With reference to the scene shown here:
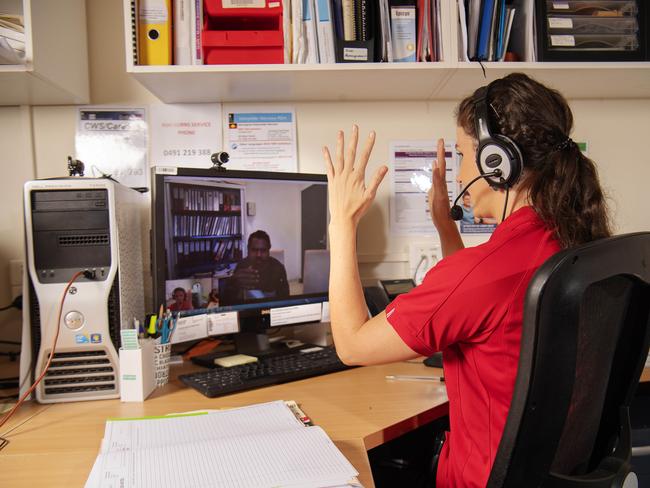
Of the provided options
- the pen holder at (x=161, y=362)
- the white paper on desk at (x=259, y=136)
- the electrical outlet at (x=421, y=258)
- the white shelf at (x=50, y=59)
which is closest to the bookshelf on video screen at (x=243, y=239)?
the pen holder at (x=161, y=362)

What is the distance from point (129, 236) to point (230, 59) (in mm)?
521

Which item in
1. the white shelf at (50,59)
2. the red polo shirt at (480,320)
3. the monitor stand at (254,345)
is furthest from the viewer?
the monitor stand at (254,345)

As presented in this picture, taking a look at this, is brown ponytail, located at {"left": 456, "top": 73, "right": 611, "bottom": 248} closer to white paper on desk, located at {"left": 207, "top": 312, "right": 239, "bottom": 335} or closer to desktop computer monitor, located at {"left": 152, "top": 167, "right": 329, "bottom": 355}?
desktop computer monitor, located at {"left": 152, "top": 167, "right": 329, "bottom": 355}

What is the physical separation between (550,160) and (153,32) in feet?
3.30

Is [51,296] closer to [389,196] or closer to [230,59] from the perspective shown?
[230,59]

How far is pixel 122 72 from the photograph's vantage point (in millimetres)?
1549

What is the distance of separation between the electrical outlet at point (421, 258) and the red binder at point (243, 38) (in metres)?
0.70

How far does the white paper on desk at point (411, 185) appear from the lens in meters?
1.63

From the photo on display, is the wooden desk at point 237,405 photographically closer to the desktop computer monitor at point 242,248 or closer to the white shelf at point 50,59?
the desktop computer monitor at point 242,248

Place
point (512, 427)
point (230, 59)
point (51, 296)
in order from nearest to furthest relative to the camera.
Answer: point (512, 427), point (51, 296), point (230, 59)

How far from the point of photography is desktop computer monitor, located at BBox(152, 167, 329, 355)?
1.19 m

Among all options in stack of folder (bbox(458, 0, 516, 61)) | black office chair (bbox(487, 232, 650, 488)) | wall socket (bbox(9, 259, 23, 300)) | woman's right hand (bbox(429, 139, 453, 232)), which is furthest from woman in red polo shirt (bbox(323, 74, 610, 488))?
wall socket (bbox(9, 259, 23, 300))

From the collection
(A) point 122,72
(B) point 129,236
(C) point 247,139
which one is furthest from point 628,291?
(A) point 122,72

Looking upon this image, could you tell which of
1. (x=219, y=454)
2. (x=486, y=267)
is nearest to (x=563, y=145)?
(x=486, y=267)
